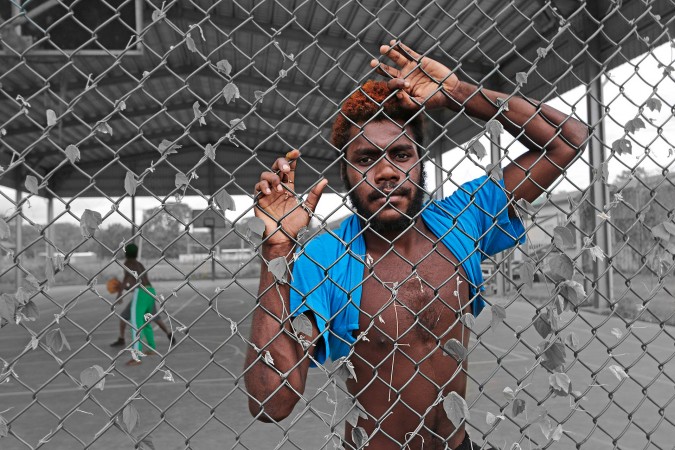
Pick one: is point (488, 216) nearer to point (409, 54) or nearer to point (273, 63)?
point (409, 54)

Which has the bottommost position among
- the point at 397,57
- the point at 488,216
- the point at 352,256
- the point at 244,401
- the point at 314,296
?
the point at 244,401

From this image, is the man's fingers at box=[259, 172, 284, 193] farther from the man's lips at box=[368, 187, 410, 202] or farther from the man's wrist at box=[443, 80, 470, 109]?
the man's wrist at box=[443, 80, 470, 109]

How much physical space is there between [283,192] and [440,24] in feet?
32.4

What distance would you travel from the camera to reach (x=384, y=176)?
167 centimetres

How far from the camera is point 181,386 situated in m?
5.95

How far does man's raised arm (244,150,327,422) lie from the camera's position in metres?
1.43

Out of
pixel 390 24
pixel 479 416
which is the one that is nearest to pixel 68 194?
pixel 390 24

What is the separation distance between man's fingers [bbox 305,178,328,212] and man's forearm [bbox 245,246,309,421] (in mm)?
156

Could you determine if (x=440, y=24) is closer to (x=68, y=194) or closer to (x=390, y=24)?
(x=390, y=24)

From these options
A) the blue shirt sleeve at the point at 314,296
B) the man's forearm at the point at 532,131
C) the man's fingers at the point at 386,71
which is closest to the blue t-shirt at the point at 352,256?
the blue shirt sleeve at the point at 314,296

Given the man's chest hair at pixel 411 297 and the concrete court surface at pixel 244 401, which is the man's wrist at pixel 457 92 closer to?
the man's chest hair at pixel 411 297

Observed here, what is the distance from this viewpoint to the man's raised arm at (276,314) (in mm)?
1431

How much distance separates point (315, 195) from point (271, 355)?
0.47 metres

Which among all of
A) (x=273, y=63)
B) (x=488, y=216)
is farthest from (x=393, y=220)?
(x=273, y=63)
